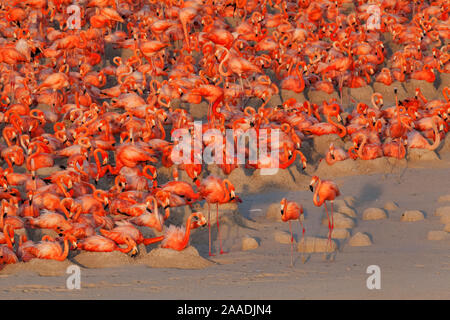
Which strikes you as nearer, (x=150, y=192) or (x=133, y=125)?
(x=150, y=192)

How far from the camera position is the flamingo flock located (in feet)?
29.2

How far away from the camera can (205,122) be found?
12.3 m

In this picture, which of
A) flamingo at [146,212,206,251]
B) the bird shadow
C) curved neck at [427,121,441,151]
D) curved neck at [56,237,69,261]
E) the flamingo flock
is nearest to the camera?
curved neck at [56,237,69,261]

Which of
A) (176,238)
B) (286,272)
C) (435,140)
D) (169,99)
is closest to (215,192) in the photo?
(176,238)

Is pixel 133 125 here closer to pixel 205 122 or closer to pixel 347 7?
pixel 205 122

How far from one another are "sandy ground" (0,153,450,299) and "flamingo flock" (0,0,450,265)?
37cm

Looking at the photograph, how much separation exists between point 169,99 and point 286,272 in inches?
212

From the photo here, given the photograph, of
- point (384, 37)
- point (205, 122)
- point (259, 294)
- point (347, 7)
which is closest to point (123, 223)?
point (259, 294)

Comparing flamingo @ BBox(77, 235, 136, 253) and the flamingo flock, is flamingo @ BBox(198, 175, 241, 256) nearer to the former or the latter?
the flamingo flock

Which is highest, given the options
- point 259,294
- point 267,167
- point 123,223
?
point 267,167

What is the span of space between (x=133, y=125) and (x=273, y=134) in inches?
71.5

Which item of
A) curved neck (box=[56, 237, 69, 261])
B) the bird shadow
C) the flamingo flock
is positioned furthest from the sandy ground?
the flamingo flock

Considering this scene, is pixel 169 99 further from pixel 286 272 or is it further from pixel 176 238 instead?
pixel 286 272

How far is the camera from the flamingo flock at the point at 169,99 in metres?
8.90
